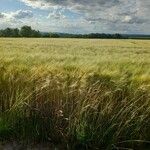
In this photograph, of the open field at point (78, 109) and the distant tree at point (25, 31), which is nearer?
the open field at point (78, 109)

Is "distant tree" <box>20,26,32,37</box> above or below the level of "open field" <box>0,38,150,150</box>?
below

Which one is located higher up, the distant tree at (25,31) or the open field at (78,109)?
the open field at (78,109)

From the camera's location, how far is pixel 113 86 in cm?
483

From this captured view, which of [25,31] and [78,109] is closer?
[78,109]

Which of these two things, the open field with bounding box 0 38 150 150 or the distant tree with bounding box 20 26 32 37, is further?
the distant tree with bounding box 20 26 32 37

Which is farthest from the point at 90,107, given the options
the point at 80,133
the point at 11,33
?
the point at 11,33

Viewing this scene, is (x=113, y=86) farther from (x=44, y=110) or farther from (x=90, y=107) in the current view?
(x=44, y=110)

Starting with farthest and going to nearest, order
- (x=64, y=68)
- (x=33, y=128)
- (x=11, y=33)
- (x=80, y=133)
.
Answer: (x=11, y=33) < (x=64, y=68) < (x=33, y=128) < (x=80, y=133)

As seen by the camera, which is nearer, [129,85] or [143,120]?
[143,120]

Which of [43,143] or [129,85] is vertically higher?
[129,85]

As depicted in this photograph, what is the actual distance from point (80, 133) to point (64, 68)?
144 centimetres

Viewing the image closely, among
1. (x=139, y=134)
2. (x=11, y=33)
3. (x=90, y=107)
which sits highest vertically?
(x=90, y=107)

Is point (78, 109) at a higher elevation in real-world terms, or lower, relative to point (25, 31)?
higher

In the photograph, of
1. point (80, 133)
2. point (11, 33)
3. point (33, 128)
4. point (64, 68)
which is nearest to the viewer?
point (80, 133)
